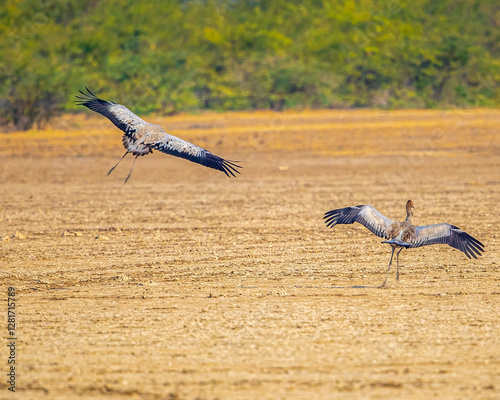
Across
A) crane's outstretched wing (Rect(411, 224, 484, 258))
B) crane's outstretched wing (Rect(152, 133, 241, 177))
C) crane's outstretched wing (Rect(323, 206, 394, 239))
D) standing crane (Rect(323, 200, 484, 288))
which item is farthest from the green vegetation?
crane's outstretched wing (Rect(411, 224, 484, 258))

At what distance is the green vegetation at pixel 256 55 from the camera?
34.0m

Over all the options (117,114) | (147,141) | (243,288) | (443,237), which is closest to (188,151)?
(147,141)

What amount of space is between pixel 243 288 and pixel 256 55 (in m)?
32.8

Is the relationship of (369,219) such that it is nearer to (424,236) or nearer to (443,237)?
(424,236)

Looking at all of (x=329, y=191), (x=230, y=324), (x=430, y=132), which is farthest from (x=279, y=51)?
(x=230, y=324)

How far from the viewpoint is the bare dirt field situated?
5.44 m

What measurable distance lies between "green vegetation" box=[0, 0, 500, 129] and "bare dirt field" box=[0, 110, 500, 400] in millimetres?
16048

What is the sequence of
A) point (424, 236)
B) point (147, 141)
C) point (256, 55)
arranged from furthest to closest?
point (256, 55)
point (147, 141)
point (424, 236)

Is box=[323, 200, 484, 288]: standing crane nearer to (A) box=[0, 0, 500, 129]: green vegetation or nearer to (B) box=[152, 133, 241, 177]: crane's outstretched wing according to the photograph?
(B) box=[152, 133, 241, 177]: crane's outstretched wing

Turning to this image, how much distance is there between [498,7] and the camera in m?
56.8

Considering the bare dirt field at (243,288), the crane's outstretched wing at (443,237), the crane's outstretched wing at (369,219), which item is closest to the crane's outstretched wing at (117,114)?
the bare dirt field at (243,288)

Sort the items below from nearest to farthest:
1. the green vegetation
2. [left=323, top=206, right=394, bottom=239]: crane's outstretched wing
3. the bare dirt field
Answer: the bare dirt field, [left=323, top=206, right=394, bottom=239]: crane's outstretched wing, the green vegetation

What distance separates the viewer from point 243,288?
7973 mm

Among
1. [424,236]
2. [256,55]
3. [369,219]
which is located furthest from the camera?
[256,55]
